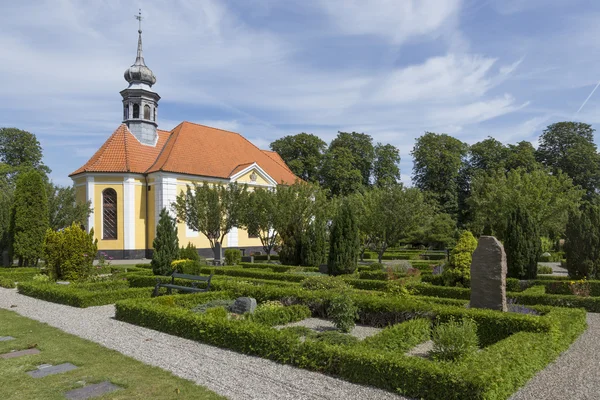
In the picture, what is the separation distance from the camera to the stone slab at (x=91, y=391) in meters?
5.47

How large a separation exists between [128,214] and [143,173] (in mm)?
3189

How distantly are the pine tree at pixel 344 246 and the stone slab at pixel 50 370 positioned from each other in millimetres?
13322

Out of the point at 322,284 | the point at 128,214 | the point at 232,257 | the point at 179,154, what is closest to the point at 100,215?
the point at 128,214

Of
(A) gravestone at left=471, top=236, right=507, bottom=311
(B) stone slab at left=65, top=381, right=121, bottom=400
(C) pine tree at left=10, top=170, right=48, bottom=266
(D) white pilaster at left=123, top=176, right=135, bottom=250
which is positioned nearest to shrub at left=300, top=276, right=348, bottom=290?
(A) gravestone at left=471, top=236, right=507, bottom=311

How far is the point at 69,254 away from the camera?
1559 centimetres

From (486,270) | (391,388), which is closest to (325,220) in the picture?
(486,270)

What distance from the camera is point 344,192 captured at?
47312 mm

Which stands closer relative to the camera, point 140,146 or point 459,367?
point 459,367

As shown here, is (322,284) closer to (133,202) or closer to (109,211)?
(133,202)

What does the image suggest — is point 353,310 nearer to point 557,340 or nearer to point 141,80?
point 557,340

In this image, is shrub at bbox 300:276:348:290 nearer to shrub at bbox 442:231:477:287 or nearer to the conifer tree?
shrub at bbox 442:231:477:287

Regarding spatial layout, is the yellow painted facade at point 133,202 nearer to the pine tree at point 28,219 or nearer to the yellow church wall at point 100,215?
the yellow church wall at point 100,215

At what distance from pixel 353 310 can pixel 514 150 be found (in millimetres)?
47253

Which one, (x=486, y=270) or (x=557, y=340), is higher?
(x=486, y=270)
